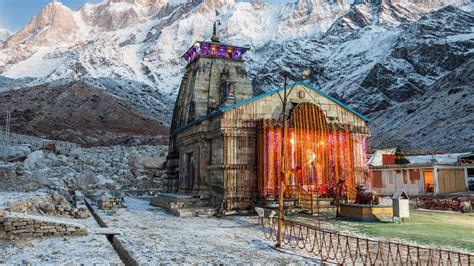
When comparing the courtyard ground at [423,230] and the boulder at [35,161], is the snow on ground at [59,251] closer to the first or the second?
the courtyard ground at [423,230]

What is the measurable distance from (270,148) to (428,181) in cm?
1875

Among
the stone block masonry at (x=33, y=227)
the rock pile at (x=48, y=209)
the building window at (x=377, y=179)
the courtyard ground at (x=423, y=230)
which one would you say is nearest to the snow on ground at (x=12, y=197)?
the rock pile at (x=48, y=209)

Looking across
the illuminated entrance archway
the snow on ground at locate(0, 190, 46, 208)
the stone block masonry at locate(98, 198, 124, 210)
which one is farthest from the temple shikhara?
the snow on ground at locate(0, 190, 46, 208)

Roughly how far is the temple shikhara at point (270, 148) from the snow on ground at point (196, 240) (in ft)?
7.86

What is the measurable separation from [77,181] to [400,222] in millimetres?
26944

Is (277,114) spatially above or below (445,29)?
below

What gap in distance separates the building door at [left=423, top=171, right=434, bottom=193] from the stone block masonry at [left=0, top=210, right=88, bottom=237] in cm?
2740

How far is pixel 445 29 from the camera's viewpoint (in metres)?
147

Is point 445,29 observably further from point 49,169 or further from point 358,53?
point 49,169

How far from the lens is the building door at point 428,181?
3005 cm

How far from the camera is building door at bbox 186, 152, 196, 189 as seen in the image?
23453 millimetres

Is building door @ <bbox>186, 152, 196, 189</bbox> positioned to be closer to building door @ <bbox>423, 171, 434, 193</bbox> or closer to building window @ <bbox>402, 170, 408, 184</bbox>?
building window @ <bbox>402, 170, 408, 184</bbox>

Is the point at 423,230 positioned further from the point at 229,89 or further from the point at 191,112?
the point at 191,112

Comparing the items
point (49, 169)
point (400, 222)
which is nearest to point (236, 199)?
point (400, 222)
